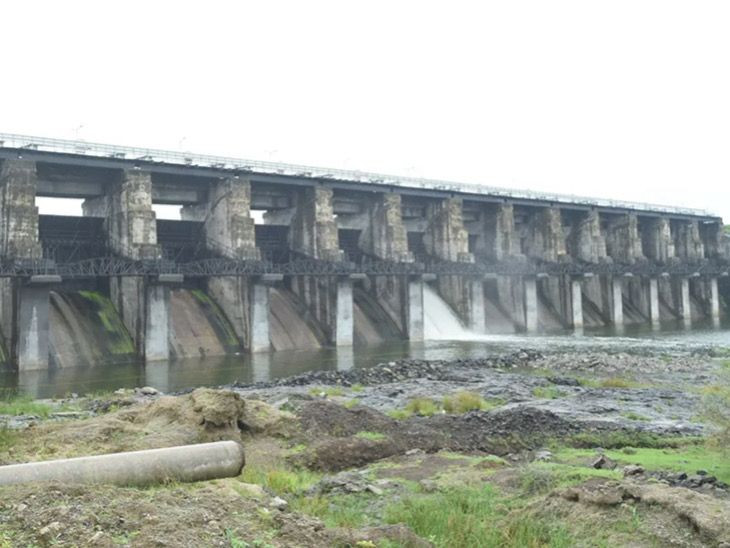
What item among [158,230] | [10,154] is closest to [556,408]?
[10,154]

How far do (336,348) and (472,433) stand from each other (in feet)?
91.3

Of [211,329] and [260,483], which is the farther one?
[211,329]

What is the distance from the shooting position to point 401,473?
37.9ft

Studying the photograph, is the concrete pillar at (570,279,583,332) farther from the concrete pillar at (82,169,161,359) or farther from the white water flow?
the concrete pillar at (82,169,161,359)

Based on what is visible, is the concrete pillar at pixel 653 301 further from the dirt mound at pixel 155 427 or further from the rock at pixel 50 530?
the rock at pixel 50 530

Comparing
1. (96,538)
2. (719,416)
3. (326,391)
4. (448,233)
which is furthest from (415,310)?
(96,538)

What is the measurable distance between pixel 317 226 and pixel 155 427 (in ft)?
104

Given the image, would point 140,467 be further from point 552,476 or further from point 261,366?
point 261,366

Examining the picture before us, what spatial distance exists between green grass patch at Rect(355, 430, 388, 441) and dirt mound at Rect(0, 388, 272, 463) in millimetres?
1752

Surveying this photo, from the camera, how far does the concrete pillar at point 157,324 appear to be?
3475 centimetres

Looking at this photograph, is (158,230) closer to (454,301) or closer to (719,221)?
(454,301)

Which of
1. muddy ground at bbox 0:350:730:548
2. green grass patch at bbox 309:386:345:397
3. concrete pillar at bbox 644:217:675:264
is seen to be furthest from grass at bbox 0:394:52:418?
concrete pillar at bbox 644:217:675:264

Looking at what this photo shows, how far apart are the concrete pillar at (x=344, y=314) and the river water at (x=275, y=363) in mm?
1312

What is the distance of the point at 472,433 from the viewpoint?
47.3 ft
